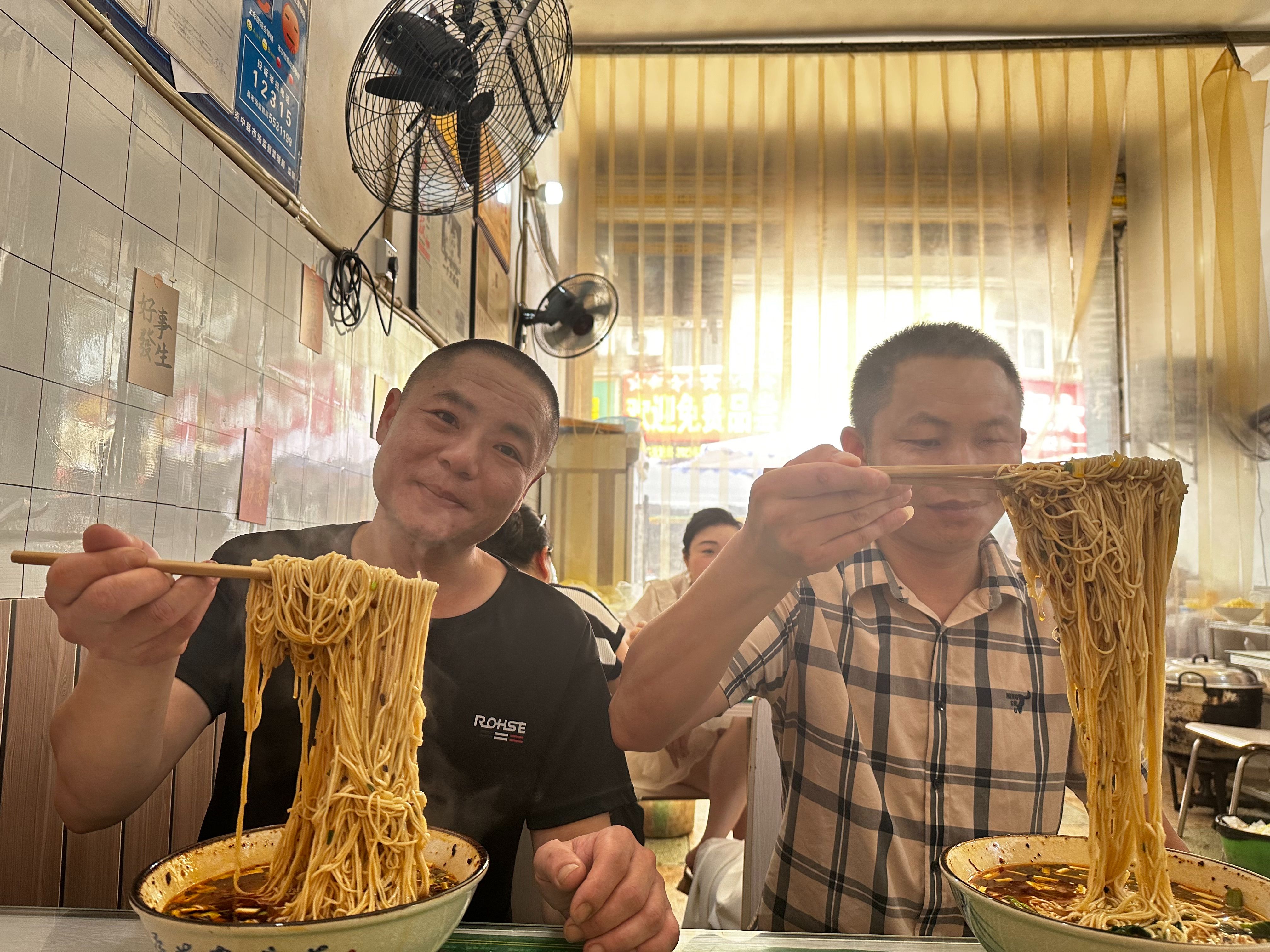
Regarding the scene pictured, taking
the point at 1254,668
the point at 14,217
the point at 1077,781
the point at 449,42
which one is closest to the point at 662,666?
the point at 1077,781

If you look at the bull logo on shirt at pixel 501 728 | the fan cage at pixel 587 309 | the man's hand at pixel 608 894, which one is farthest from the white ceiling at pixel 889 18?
the man's hand at pixel 608 894

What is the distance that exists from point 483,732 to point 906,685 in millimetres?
769

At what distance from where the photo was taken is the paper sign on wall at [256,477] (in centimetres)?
160

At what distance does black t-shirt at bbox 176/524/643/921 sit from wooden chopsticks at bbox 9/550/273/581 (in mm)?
360

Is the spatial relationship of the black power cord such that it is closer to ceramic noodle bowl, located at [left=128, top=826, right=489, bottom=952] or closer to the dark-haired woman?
ceramic noodle bowl, located at [left=128, top=826, right=489, bottom=952]

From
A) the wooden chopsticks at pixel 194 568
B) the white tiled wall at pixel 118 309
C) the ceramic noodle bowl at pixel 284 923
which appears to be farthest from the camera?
the white tiled wall at pixel 118 309

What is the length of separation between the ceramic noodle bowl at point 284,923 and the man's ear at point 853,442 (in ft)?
3.13

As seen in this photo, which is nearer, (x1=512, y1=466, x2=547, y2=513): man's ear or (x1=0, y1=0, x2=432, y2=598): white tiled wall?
(x1=0, y1=0, x2=432, y2=598): white tiled wall

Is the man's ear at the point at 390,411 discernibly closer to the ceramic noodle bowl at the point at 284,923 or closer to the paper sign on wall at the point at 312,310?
the paper sign on wall at the point at 312,310

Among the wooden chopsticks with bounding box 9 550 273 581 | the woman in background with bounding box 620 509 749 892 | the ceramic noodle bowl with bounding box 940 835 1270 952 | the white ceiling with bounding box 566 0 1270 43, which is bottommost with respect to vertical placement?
the woman in background with bounding box 620 509 749 892

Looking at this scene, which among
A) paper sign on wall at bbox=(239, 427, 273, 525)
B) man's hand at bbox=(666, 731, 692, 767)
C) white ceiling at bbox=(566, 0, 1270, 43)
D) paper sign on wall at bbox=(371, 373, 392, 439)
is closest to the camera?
paper sign on wall at bbox=(239, 427, 273, 525)

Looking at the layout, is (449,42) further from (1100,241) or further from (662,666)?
(1100,241)

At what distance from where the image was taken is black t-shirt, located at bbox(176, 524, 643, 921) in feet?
4.00

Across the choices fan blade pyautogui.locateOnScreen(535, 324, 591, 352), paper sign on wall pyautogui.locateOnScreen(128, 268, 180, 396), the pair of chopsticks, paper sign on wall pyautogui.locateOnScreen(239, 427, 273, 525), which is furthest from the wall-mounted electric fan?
the pair of chopsticks
